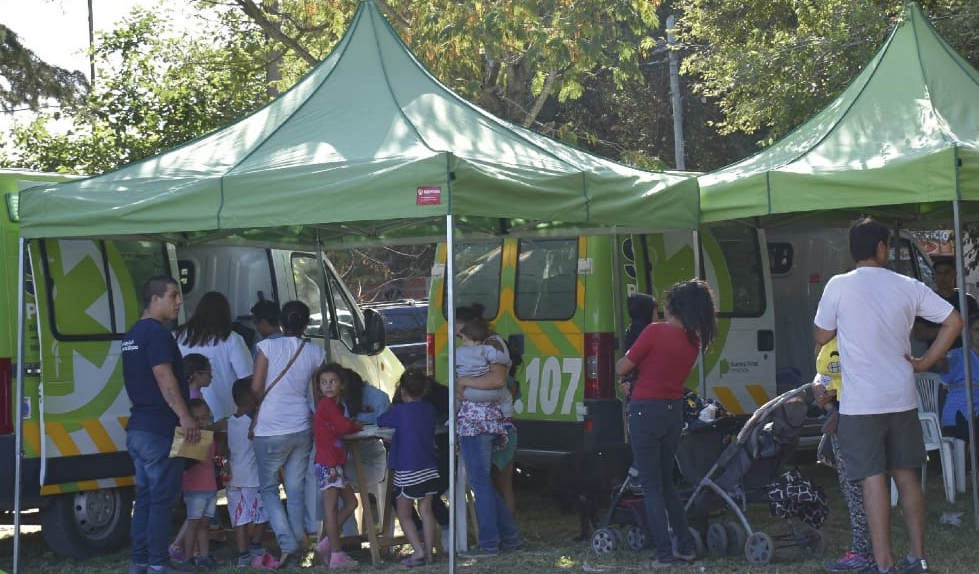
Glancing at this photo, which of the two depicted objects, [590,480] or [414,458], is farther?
[590,480]

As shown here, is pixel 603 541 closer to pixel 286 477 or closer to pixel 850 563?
pixel 850 563

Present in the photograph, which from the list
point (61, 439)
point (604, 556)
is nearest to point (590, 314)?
point (604, 556)

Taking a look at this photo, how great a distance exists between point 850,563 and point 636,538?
1.27m

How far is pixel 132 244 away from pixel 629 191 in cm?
328

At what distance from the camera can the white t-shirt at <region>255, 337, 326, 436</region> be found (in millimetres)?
7379

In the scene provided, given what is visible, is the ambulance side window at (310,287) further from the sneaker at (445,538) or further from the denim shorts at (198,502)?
the sneaker at (445,538)

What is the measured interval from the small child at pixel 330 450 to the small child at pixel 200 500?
0.64m

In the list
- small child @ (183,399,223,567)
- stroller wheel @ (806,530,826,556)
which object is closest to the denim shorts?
small child @ (183,399,223,567)

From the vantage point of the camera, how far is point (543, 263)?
9.06 m

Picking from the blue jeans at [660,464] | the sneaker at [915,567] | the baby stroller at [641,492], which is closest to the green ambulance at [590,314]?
the baby stroller at [641,492]

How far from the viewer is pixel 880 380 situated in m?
6.13

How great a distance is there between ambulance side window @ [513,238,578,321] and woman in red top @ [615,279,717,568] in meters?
1.89

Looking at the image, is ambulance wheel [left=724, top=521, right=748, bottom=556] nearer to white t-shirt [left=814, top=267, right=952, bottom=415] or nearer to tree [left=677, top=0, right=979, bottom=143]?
white t-shirt [left=814, top=267, right=952, bottom=415]

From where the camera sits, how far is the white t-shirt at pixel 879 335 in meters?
6.14
